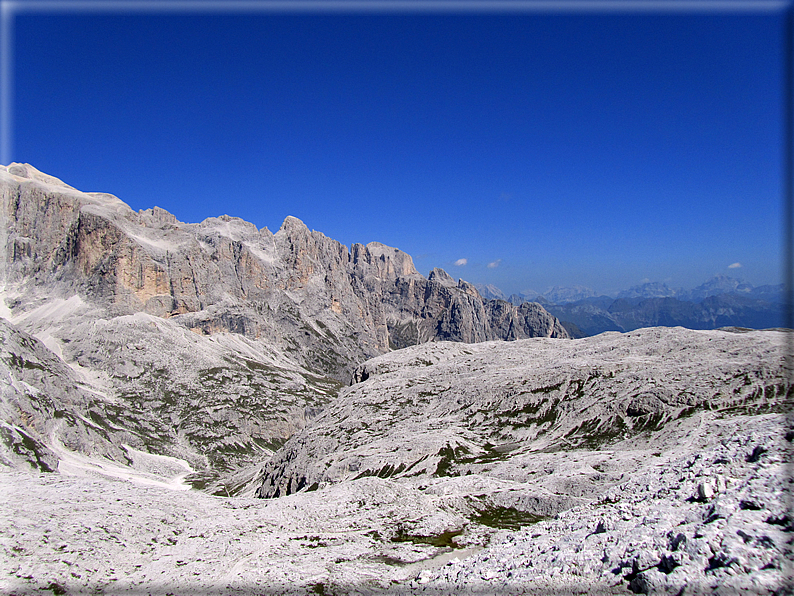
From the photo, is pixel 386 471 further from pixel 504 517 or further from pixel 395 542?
pixel 395 542

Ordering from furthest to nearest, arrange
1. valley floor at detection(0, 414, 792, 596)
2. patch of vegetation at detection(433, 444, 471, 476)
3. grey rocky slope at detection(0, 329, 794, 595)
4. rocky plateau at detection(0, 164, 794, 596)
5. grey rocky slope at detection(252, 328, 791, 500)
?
grey rocky slope at detection(252, 328, 791, 500) → patch of vegetation at detection(433, 444, 471, 476) → rocky plateau at detection(0, 164, 794, 596) → grey rocky slope at detection(0, 329, 794, 595) → valley floor at detection(0, 414, 792, 596)

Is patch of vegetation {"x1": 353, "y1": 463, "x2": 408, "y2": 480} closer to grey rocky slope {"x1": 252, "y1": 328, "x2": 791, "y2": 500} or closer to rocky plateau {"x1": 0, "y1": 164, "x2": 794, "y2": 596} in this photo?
grey rocky slope {"x1": 252, "y1": 328, "x2": 791, "y2": 500}

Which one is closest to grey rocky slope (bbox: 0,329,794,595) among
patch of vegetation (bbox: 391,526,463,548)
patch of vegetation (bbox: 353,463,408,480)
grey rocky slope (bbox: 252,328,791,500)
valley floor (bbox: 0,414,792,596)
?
valley floor (bbox: 0,414,792,596)

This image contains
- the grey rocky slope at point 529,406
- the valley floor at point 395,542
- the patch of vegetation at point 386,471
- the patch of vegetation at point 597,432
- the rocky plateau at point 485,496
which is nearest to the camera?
the valley floor at point 395,542

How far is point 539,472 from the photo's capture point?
6756cm

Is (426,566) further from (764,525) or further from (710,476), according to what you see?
(764,525)

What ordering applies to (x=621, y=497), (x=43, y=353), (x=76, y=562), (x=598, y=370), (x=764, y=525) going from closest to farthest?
(x=764, y=525) < (x=76, y=562) < (x=621, y=497) < (x=598, y=370) < (x=43, y=353)

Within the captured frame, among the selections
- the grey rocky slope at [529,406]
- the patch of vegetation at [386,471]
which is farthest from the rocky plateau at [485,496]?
the grey rocky slope at [529,406]

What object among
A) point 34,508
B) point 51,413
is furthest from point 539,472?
point 51,413

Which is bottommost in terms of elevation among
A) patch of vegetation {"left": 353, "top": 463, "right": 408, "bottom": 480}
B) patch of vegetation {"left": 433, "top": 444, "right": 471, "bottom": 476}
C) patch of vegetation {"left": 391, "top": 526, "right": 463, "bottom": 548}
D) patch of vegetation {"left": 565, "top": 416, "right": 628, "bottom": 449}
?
patch of vegetation {"left": 353, "top": 463, "right": 408, "bottom": 480}

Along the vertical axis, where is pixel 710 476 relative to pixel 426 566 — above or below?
above

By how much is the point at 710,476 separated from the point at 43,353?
8912 inches

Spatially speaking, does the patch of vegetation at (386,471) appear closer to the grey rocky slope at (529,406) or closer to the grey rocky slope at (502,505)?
the grey rocky slope at (529,406)

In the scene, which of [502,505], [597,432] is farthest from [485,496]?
[597,432]
